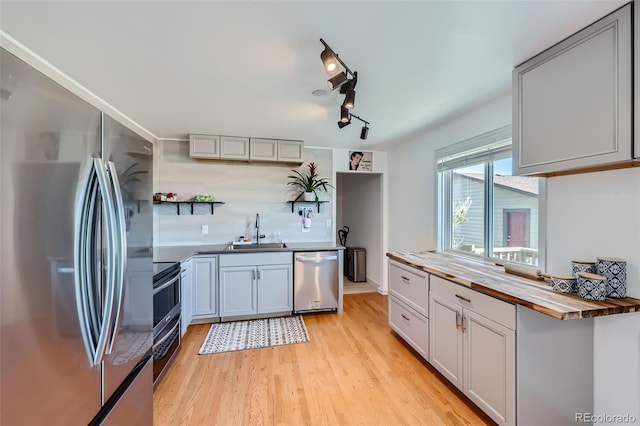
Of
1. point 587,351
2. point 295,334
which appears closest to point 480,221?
point 587,351

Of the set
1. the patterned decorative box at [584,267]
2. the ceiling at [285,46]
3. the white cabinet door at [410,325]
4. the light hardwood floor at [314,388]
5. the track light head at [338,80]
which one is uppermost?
the ceiling at [285,46]

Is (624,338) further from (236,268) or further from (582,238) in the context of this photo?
(236,268)

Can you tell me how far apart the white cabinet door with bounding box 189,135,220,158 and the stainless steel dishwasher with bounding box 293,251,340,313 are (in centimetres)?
168

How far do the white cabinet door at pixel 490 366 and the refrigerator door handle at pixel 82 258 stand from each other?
77.6 inches

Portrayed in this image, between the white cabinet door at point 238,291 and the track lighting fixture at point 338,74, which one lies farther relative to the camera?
the white cabinet door at point 238,291

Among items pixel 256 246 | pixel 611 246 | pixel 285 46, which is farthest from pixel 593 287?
pixel 256 246

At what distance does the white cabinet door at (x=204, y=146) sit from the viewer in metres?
3.46

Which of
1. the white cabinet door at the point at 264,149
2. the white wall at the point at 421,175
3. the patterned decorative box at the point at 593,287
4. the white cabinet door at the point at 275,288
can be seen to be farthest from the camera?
the white cabinet door at the point at 264,149

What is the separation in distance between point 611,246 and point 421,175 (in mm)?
2095

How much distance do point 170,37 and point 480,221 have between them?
114 inches

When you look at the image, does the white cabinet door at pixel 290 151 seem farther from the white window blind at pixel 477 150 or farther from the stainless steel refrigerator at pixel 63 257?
the stainless steel refrigerator at pixel 63 257

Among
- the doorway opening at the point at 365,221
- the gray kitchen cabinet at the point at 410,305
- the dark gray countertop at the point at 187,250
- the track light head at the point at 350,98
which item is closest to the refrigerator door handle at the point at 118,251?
the track light head at the point at 350,98

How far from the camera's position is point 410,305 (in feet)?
8.45

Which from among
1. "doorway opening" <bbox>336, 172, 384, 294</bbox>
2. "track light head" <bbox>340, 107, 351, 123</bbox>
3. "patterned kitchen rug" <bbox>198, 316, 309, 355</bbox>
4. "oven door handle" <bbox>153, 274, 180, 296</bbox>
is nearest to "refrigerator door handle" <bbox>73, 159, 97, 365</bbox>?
"oven door handle" <bbox>153, 274, 180, 296</bbox>
